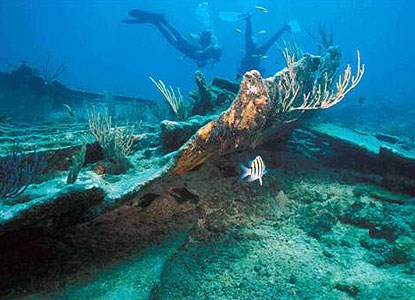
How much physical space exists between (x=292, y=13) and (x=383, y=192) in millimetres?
117160

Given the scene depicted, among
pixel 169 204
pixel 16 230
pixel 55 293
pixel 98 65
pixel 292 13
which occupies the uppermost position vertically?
pixel 292 13

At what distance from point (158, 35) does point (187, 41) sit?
5035 inches

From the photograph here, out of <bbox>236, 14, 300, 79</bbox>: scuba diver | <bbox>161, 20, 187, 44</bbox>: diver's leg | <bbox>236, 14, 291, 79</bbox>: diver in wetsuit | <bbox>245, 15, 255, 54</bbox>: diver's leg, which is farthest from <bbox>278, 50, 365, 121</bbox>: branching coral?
<bbox>161, 20, 187, 44</bbox>: diver's leg

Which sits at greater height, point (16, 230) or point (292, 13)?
point (292, 13)

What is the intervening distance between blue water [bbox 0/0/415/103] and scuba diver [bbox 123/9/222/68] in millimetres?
73397

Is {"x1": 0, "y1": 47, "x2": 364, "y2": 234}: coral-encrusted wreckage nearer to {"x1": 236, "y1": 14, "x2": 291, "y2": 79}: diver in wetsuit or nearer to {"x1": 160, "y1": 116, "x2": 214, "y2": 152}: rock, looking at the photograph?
{"x1": 160, "y1": 116, "x2": 214, "y2": 152}: rock

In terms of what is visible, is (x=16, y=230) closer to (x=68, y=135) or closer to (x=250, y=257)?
(x=250, y=257)

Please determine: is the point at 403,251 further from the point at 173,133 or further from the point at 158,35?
the point at 158,35

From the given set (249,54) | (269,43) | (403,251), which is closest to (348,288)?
(403,251)

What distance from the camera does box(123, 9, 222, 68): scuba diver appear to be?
17.6m

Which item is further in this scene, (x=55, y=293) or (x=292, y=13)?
(x=292, y=13)

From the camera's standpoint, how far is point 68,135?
610cm

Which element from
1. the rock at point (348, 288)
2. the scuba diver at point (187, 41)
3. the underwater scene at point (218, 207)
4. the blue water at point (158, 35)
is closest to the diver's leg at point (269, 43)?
the scuba diver at point (187, 41)

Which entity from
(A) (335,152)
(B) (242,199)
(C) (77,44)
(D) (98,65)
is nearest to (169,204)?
(B) (242,199)
